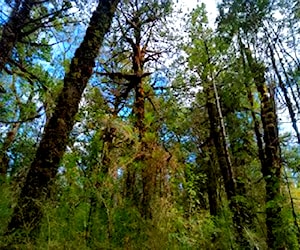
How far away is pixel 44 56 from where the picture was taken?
343 inches

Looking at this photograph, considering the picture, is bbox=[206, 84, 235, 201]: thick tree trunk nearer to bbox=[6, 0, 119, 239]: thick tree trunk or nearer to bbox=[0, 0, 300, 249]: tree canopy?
bbox=[0, 0, 300, 249]: tree canopy

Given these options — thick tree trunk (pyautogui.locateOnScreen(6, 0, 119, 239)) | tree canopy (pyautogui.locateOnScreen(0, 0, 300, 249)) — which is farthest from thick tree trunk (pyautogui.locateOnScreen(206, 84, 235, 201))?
thick tree trunk (pyautogui.locateOnScreen(6, 0, 119, 239))

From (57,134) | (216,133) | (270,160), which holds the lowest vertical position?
(57,134)

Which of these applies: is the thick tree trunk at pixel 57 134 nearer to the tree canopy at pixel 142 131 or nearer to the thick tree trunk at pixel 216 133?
the tree canopy at pixel 142 131

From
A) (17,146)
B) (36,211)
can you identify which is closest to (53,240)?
(36,211)

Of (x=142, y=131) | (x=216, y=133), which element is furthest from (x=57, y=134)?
(x=216, y=133)

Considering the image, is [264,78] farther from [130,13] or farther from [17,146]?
[17,146]

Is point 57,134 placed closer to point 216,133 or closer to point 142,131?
point 142,131

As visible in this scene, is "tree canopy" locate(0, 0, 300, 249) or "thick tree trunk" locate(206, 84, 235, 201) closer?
"tree canopy" locate(0, 0, 300, 249)

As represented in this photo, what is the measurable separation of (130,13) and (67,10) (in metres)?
2.70

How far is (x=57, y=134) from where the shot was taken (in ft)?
13.1

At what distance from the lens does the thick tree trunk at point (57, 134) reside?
11.5 feet

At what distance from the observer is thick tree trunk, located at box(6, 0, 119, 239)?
3.50m

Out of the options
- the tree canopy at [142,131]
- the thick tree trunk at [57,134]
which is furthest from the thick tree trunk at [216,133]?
the thick tree trunk at [57,134]
